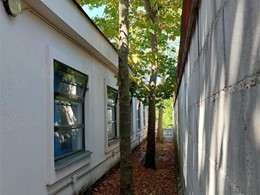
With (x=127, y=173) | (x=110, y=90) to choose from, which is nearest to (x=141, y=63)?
(x=110, y=90)

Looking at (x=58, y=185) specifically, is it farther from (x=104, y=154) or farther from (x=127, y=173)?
(x=104, y=154)

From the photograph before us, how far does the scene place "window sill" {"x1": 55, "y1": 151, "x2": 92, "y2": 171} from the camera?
5.54 metres

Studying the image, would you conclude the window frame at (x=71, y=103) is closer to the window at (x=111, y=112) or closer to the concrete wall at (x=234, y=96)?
the window at (x=111, y=112)

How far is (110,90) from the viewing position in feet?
35.6

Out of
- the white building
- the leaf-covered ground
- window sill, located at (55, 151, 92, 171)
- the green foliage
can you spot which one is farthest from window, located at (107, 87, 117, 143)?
window sill, located at (55, 151, 92, 171)

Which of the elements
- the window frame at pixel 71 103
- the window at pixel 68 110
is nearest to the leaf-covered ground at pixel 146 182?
the window frame at pixel 71 103

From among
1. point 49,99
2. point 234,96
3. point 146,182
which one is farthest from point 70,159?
point 234,96

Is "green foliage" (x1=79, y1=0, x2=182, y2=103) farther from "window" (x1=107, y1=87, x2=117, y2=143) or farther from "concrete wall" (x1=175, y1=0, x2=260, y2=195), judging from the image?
"concrete wall" (x1=175, y1=0, x2=260, y2=195)

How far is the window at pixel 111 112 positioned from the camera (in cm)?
1068

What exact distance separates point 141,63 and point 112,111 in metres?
2.24

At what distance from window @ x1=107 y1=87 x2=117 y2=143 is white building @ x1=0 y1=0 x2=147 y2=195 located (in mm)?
1961

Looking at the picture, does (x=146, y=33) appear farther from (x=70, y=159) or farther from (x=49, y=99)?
(x=49, y=99)

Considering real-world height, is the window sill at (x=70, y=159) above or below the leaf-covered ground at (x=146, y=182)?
above

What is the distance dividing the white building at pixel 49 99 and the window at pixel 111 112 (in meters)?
1.96
